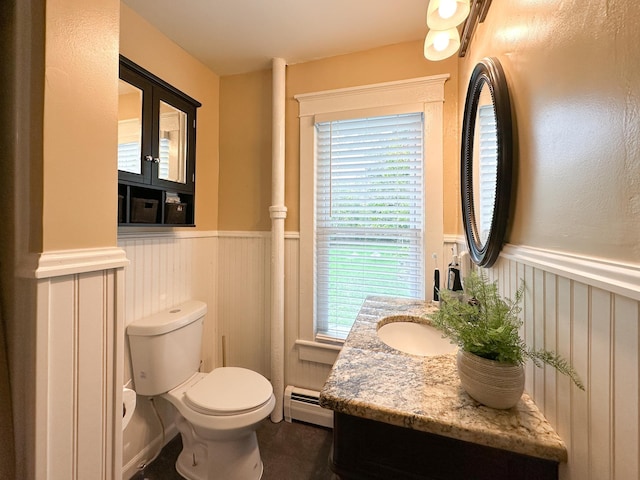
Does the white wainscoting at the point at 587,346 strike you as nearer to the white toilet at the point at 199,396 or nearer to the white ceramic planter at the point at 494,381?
the white ceramic planter at the point at 494,381

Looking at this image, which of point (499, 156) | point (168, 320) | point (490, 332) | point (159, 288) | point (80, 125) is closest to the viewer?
point (490, 332)

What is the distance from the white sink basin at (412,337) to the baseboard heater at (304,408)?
89 centimetres

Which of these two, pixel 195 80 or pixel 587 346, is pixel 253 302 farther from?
pixel 587 346

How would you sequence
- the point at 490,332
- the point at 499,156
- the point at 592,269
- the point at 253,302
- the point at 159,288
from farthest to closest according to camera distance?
the point at 253,302, the point at 159,288, the point at 499,156, the point at 490,332, the point at 592,269

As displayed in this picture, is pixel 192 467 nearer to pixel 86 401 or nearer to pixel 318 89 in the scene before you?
pixel 86 401

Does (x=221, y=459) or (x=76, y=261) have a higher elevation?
(x=76, y=261)

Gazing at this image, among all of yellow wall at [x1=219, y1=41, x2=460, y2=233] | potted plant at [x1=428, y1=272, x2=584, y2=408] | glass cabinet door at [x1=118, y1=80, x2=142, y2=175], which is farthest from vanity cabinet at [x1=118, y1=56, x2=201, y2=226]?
potted plant at [x1=428, y1=272, x2=584, y2=408]

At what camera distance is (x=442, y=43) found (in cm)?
123

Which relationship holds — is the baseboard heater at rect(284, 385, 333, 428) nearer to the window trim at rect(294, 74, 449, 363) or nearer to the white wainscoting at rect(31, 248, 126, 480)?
the window trim at rect(294, 74, 449, 363)

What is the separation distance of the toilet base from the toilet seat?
0.45 feet

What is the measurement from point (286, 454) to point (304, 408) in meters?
0.29

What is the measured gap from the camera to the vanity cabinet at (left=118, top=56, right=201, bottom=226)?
1.30 metres

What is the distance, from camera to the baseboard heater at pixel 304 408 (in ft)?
5.85

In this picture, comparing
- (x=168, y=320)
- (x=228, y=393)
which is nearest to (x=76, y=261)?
(x=168, y=320)
